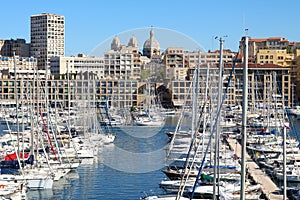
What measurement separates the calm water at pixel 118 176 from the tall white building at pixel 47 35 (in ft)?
167

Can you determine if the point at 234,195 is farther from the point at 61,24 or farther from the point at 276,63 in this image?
the point at 61,24

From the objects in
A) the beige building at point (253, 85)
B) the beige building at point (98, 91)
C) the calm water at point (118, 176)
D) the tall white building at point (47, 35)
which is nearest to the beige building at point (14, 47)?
the tall white building at point (47, 35)

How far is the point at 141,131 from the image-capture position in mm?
30422

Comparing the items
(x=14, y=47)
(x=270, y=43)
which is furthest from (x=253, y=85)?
(x=14, y=47)

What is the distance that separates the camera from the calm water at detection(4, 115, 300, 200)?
Result: 14.0m

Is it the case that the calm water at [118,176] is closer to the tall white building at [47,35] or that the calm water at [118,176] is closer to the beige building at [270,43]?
the beige building at [270,43]

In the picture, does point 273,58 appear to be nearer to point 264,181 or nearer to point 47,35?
point 47,35

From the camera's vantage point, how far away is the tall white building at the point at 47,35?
74.4 metres

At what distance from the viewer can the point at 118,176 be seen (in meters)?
16.7

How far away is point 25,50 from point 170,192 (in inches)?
2502

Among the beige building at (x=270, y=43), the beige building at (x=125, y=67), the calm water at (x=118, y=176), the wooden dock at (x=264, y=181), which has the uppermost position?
the beige building at (x=270, y=43)

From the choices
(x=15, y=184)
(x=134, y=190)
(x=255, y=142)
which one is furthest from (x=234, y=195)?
(x=255, y=142)

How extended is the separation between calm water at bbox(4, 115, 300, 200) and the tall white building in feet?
167

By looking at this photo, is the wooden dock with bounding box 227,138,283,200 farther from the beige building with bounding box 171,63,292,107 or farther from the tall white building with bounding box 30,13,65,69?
the tall white building with bounding box 30,13,65,69
